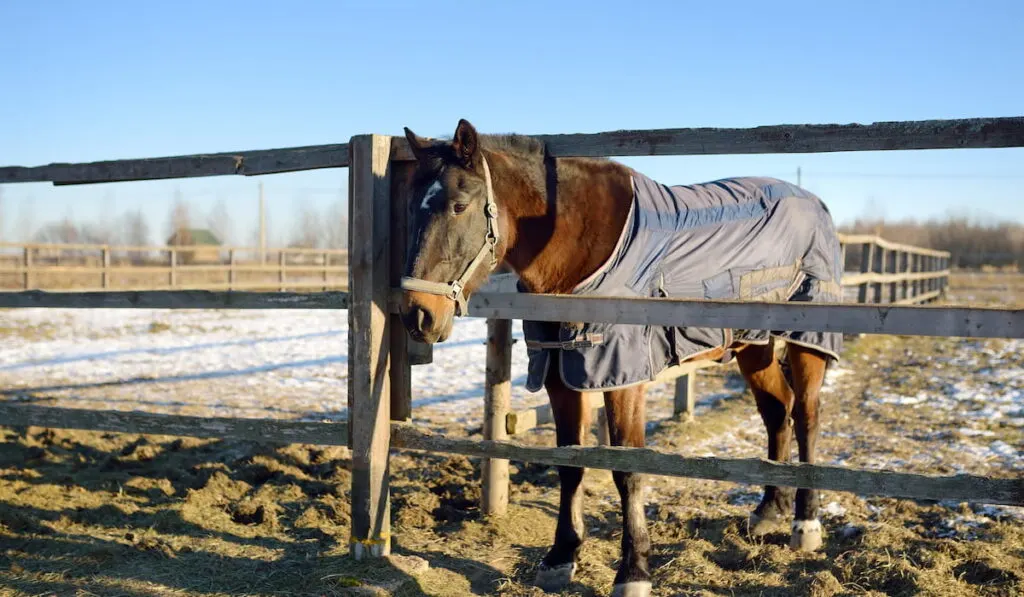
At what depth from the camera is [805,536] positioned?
147 inches

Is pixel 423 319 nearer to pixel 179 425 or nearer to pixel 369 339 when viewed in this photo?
pixel 369 339

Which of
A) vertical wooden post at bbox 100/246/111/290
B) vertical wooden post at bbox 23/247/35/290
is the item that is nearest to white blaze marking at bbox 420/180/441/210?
vertical wooden post at bbox 23/247/35/290

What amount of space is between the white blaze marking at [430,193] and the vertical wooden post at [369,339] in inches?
15.3

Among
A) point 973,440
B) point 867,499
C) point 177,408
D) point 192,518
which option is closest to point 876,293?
point 973,440

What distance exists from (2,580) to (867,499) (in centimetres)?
452

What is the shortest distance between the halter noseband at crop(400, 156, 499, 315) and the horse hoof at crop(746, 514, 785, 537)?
216 cm

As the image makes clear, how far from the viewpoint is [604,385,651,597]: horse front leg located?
3.12 metres

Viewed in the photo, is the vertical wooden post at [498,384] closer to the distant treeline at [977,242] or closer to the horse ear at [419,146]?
the horse ear at [419,146]

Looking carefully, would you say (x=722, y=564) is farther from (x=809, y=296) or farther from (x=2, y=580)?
(x=2, y=580)

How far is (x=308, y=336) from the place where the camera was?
40.8ft

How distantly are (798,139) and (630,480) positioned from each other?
1.58 metres

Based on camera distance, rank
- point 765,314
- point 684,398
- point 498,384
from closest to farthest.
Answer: point 765,314 < point 498,384 < point 684,398

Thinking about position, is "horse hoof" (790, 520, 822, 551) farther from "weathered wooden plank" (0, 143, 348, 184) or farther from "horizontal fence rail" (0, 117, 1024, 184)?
"weathered wooden plank" (0, 143, 348, 184)

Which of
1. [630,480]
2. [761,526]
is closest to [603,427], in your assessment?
[761,526]
